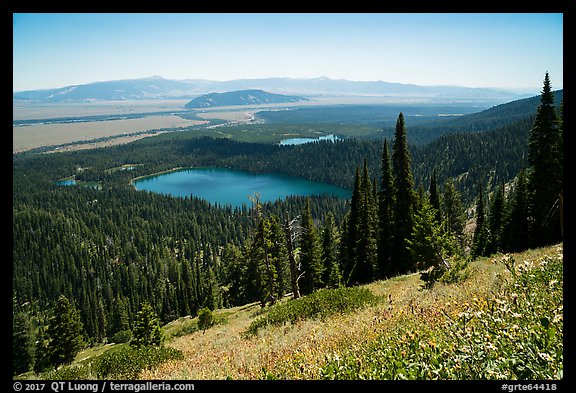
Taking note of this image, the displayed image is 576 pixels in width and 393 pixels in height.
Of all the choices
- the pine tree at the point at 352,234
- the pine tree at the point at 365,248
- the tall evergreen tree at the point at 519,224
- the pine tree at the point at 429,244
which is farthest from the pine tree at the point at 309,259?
the pine tree at the point at 429,244

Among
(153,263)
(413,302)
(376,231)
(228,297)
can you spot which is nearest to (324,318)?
(413,302)

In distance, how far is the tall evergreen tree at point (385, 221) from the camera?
35.9 metres

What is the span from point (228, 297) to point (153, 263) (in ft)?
178

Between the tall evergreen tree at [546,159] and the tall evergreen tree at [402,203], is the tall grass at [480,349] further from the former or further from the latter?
the tall evergreen tree at [402,203]

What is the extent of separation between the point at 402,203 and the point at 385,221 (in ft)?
10.2

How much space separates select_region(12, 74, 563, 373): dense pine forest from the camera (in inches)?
1200

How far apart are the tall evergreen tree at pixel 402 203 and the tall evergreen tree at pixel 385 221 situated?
0.83m

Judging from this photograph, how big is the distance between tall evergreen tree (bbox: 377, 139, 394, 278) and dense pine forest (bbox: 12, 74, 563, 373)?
0.38 feet

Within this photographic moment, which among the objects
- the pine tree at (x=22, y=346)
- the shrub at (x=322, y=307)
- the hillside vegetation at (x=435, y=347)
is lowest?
the pine tree at (x=22, y=346)

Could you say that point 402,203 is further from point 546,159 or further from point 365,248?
point 546,159

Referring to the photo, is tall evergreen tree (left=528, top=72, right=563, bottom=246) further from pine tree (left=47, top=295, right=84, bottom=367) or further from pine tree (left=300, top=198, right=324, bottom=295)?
pine tree (left=47, top=295, right=84, bottom=367)

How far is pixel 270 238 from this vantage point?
40656 millimetres
